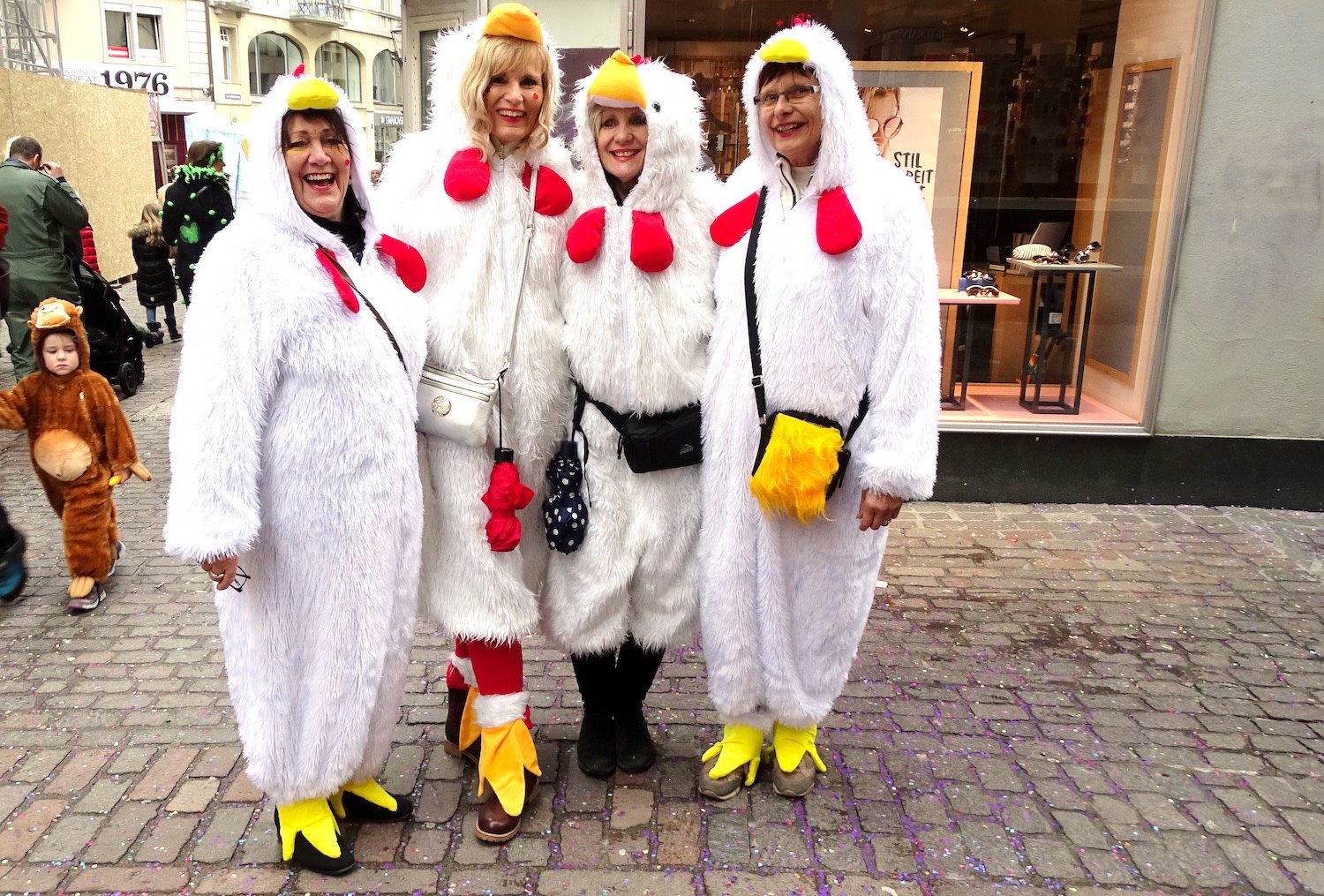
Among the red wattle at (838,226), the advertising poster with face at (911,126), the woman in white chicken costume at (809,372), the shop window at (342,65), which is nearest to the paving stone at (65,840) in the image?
the woman in white chicken costume at (809,372)

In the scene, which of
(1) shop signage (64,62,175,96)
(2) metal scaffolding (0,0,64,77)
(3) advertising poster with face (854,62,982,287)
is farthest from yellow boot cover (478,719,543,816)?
(1) shop signage (64,62,175,96)

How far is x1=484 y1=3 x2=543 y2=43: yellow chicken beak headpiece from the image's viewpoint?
8.29 feet

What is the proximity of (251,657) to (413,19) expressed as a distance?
5641 millimetres

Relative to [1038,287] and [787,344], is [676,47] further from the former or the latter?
[787,344]

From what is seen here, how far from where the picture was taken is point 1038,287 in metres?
6.00

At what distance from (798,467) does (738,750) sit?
101cm

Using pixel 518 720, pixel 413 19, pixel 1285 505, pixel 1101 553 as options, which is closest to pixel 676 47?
pixel 413 19

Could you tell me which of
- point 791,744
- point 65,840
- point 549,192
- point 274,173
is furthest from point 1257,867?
point 65,840

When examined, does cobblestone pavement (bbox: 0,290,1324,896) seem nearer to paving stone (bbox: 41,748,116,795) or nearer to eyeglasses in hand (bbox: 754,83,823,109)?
paving stone (bbox: 41,748,116,795)

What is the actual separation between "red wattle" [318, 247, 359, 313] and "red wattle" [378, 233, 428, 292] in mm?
231

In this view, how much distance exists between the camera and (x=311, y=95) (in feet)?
7.47

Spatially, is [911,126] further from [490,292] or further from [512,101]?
[490,292]

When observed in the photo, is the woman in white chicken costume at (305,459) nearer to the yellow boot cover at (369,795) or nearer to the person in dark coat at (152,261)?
the yellow boot cover at (369,795)

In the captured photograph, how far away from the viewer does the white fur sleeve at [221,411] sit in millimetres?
2145
